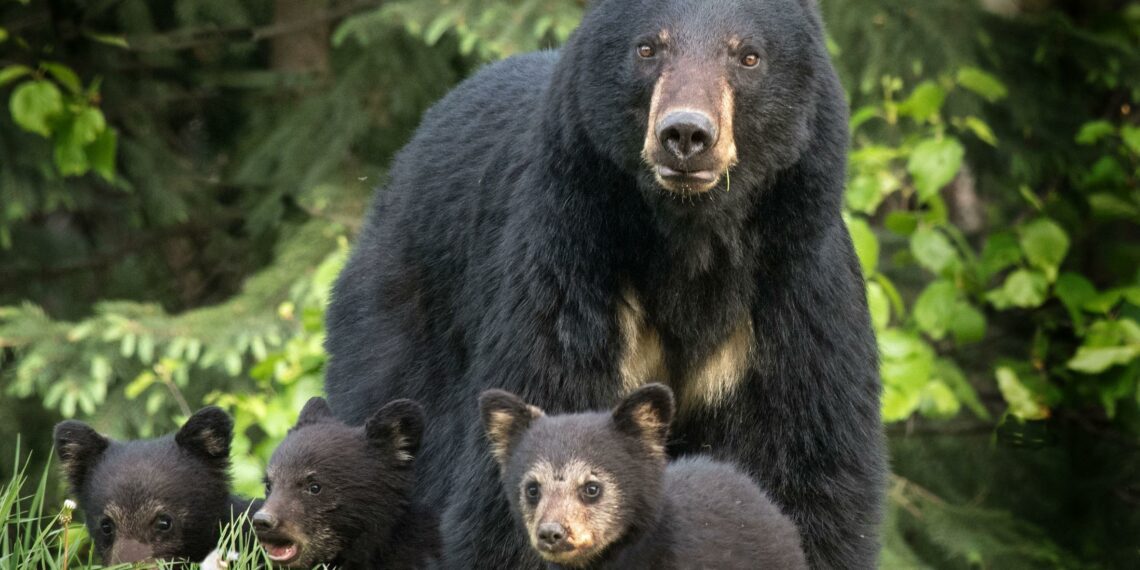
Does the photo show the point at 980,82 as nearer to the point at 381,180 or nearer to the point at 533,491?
the point at 381,180

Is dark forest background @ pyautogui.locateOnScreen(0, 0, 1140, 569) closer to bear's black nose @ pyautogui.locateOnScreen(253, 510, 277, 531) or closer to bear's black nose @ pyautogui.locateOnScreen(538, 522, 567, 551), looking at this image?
bear's black nose @ pyautogui.locateOnScreen(253, 510, 277, 531)

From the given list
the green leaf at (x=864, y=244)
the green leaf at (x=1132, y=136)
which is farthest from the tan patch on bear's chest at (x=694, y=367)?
the green leaf at (x=1132, y=136)

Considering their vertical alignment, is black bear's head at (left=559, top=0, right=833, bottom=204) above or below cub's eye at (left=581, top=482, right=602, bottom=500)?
above

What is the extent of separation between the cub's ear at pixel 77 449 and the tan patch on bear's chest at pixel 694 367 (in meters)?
1.51

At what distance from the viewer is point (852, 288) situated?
15.6ft

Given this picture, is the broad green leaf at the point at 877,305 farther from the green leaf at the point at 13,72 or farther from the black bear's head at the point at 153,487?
the green leaf at the point at 13,72

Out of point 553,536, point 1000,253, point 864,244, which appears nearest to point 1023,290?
point 1000,253

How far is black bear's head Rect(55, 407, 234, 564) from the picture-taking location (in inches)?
170

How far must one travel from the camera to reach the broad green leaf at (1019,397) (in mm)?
8703

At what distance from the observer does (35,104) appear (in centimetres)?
837

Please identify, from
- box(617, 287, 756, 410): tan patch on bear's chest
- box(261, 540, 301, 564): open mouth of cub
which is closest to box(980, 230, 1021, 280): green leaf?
box(617, 287, 756, 410): tan patch on bear's chest

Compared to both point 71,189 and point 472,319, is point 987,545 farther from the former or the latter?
point 71,189

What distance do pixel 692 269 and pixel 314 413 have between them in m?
1.16

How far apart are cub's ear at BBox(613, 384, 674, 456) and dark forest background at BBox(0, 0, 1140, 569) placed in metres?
3.67
